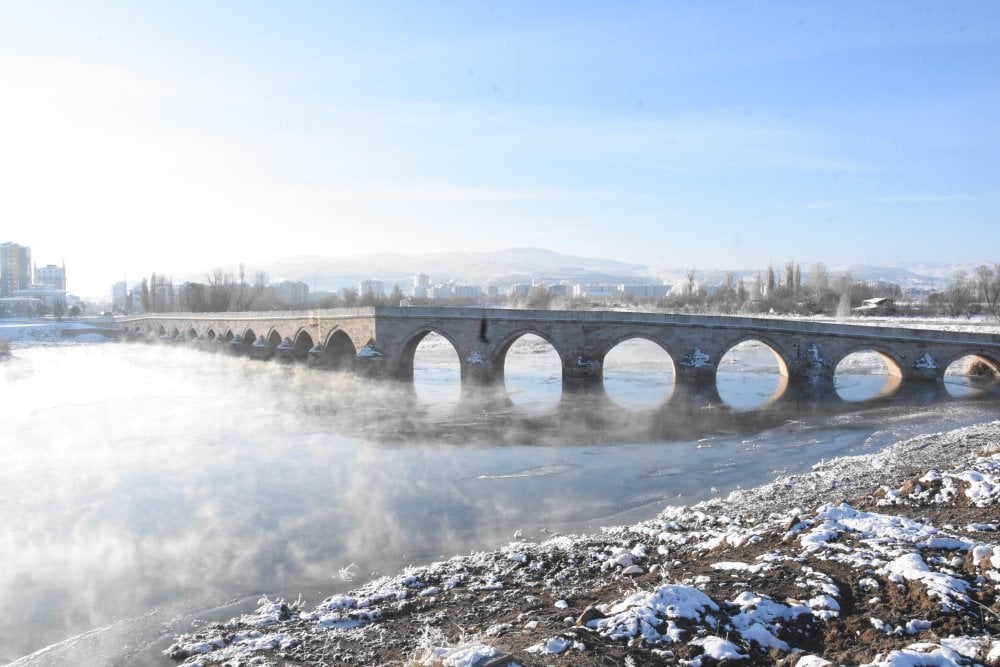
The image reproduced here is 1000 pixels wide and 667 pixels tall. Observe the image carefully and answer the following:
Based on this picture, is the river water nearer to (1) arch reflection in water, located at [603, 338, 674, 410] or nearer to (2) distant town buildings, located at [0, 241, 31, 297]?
(1) arch reflection in water, located at [603, 338, 674, 410]

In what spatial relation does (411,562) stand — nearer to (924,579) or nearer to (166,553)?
(166,553)

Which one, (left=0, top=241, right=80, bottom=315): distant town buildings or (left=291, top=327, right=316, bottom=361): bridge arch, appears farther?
(left=0, top=241, right=80, bottom=315): distant town buildings

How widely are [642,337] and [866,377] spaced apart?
10331 mm

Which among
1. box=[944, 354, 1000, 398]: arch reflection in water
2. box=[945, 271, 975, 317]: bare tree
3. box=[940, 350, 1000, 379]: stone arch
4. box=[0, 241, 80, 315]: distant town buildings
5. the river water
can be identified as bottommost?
the river water

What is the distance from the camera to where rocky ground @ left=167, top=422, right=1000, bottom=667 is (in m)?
4.76

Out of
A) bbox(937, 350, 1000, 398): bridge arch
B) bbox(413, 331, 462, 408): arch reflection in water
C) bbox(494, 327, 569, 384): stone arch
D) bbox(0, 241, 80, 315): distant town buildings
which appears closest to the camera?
bbox(937, 350, 1000, 398): bridge arch

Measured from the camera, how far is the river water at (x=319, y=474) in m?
8.73

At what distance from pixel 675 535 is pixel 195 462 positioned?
39.5 ft

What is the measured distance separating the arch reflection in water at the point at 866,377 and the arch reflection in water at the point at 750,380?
2.32m

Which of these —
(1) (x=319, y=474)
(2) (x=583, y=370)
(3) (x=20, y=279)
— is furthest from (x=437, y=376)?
(3) (x=20, y=279)

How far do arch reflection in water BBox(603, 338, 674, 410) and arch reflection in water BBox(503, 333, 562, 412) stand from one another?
2391 mm

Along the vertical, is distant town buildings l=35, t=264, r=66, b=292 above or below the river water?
above

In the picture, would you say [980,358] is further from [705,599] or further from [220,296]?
[220,296]

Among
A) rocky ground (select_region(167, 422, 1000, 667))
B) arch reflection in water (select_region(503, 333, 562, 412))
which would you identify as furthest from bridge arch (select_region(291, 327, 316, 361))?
rocky ground (select_region(167, 422, 1000, 667))
